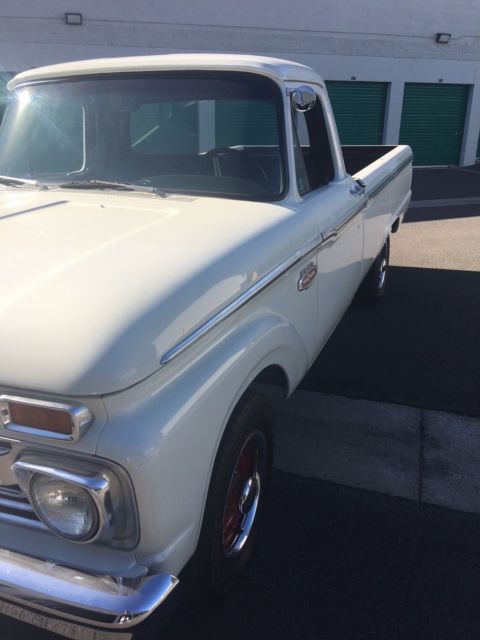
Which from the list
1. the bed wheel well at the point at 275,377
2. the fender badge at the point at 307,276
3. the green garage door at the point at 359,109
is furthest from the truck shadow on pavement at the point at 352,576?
the green garage door at the point at 359,109

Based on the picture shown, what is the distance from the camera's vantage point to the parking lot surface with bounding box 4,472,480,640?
2150 mm

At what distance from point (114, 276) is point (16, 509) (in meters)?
0.76

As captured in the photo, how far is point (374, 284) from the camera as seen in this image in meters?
5.20

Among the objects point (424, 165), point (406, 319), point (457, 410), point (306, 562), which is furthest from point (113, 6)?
point (306, 562)

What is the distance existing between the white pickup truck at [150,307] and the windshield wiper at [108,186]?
1 cm

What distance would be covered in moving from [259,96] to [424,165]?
15692mm

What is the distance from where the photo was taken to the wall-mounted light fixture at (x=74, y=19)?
13312 millimetres

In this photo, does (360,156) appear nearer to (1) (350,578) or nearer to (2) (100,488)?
(1) (350,578)

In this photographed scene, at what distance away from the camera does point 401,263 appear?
6.86m

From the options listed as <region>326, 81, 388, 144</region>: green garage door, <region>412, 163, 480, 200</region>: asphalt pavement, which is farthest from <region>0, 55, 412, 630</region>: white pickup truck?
<region>326, 81, 388, 144</region>: green garage door

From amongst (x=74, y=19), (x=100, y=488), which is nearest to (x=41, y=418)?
(x=100, y=488)

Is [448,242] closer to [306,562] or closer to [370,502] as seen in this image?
[370,502]

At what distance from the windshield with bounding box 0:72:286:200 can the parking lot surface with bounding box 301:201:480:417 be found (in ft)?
5.84

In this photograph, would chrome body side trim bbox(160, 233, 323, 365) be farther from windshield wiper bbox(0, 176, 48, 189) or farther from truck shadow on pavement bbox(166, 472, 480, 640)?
windshield wiper bbox(0, 176, 48, 189)
